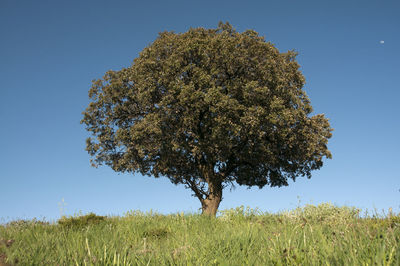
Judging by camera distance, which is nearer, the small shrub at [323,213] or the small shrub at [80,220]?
the small shrub at [323,213]

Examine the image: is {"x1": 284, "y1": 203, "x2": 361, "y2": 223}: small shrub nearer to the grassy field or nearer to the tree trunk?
the grassy field

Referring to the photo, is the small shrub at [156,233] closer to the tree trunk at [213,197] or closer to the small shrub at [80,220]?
the small shrub at [80,220]

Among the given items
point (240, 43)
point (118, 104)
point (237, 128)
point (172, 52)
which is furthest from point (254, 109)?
point (118, 104)

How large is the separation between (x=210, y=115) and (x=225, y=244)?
1695 centimetres

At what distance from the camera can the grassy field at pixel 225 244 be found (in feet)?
16.1

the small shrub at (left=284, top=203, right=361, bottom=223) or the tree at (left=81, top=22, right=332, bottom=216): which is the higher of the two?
the tree at (left=81, top=22, right=332, bottom=216)

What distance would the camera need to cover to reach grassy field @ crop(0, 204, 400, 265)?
4.92 metres

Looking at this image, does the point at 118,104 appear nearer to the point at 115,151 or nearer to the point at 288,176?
the point at 115,151

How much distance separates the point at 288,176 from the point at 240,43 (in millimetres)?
11507

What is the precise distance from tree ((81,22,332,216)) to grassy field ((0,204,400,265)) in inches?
340

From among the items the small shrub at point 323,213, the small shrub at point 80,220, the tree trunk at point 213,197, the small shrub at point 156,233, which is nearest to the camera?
the small shrub at point 156,233

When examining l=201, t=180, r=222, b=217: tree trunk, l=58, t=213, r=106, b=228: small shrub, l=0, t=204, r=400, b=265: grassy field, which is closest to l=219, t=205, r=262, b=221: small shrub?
l=0, t=204, r=400, b=265: grassy field

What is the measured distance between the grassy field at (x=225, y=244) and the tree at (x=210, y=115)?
8624 mm

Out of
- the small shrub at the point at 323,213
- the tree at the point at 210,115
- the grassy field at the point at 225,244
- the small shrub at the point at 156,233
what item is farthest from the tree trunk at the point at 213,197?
the small shrub at the point at 156,233
